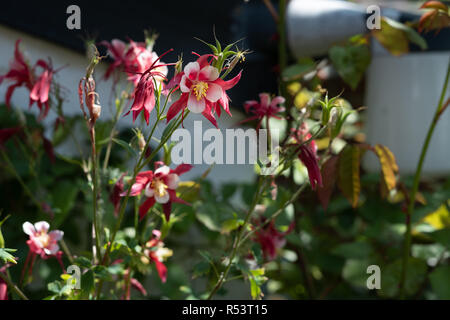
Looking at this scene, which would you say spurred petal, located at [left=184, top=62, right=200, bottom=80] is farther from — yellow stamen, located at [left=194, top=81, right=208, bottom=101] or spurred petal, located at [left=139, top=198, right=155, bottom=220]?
spurred petal, located at [left=139, top=198, right=155, bottom=220]

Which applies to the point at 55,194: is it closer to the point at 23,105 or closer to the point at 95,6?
the point at 23,105

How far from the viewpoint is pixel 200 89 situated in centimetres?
62

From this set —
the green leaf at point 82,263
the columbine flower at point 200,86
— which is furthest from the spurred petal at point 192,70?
the green leaf at point 82,263

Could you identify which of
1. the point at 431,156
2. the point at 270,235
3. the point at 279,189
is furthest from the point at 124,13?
the point at 431,156

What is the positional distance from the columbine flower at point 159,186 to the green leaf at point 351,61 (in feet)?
1.95

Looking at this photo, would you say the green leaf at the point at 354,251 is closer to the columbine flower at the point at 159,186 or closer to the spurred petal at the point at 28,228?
the columbine flower at the point at 159,186

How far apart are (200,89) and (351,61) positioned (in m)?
0.72

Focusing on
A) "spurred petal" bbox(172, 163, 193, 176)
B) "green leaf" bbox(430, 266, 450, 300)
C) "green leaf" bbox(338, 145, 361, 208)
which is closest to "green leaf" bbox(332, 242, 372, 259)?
"green leaf" bbox(430, 266, 450, 300)

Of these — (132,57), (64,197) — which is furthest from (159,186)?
(64,197)

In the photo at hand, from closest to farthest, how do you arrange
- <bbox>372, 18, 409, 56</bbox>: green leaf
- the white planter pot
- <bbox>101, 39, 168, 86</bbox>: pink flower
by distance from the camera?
<bbox>101, 39, 168, 86</bbox>: pink flower
<bbox>372, 18, 409, 56</bbox>: green leaf
the white planter pot

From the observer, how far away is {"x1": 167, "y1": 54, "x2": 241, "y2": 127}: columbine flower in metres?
0.62

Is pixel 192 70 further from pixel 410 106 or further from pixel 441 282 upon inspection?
pixel 410 106

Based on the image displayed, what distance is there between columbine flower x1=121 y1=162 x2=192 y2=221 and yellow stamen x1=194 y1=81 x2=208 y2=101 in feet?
0.59
